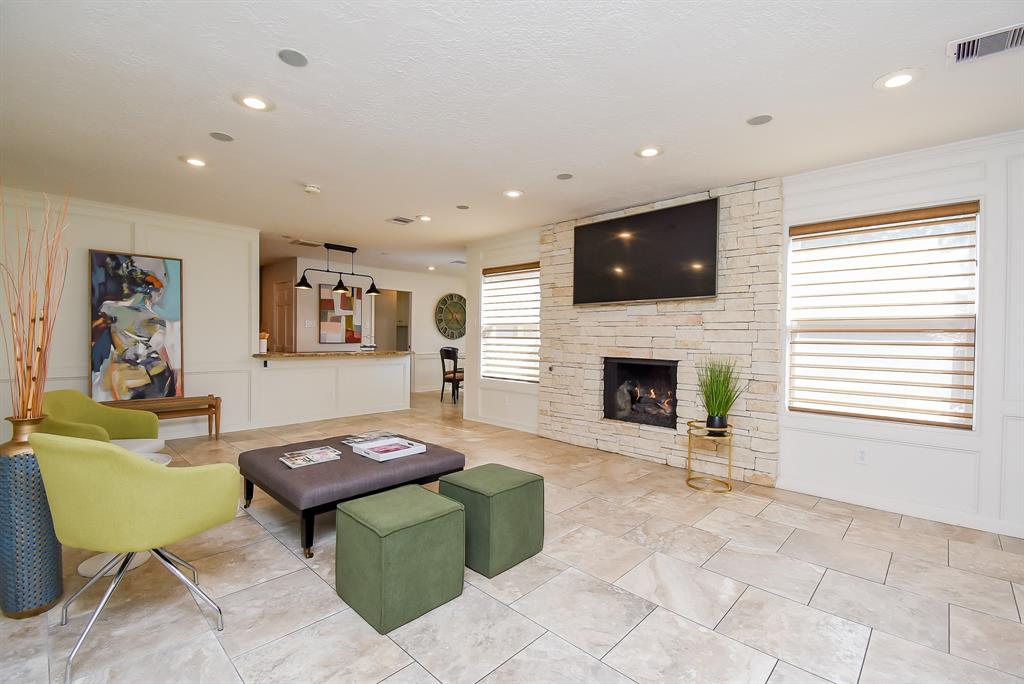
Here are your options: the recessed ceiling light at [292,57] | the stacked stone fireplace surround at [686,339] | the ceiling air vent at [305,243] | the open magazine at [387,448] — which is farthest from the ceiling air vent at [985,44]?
the ceiling air vent at [305,243]

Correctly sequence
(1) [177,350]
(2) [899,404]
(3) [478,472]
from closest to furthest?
(3) [478,472], (2) [899,404], (1) [177,350]

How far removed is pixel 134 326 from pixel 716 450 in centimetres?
615

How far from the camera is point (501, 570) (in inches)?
96.6

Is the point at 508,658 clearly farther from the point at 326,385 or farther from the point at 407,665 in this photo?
the point at 326,385

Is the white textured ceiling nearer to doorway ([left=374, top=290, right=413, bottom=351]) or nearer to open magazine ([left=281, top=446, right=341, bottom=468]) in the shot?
open magazine ([left=281, top=446, right=341, bottom=468])

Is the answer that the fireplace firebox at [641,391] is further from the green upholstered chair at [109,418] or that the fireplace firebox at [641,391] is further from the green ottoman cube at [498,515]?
the green upholstered chair at [109,418]

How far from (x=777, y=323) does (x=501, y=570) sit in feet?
9.94

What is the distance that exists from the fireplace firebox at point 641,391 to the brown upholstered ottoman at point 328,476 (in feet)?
7.86

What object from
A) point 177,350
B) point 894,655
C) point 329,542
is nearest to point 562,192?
point 329,542

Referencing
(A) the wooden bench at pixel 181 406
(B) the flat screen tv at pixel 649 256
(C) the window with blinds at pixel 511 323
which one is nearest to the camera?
(B) the flat screen tv at pixel 649 256

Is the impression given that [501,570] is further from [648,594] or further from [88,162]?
[88,162]

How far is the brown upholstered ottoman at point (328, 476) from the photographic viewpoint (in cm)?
256

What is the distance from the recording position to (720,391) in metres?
3.86

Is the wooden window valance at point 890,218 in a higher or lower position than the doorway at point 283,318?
higher
